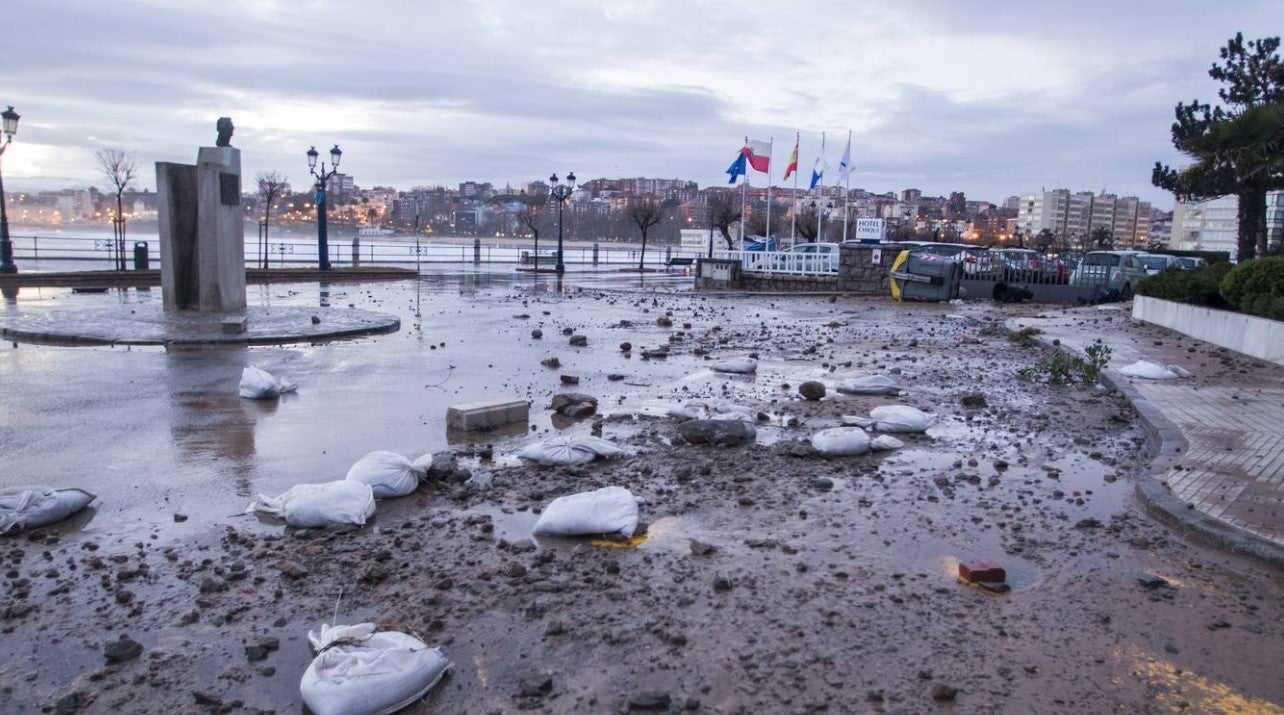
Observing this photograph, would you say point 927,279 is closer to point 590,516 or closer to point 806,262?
point 806,262

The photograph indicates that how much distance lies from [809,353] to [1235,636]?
32.1 feet

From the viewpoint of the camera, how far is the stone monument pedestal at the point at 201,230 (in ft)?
54.4

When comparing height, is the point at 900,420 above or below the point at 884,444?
above

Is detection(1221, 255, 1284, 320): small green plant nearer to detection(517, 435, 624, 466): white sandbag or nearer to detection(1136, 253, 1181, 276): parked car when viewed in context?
detection(517, 435, 624, 466): white sandbag

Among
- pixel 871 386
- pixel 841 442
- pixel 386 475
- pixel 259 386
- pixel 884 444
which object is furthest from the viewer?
pixel 871 386

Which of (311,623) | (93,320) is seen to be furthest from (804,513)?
(93,320)

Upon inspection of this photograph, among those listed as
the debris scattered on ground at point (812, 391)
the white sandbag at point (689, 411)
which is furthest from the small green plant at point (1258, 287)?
the white sandbag at point (689, 411)

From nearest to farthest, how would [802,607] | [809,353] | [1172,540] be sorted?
[802,607], [1172,540], [809,353]

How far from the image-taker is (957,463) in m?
7.12

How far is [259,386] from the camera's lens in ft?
30.9

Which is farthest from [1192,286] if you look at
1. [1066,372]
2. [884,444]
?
[884,444]

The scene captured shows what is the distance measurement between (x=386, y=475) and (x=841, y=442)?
3.81 m

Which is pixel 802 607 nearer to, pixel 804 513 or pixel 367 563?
pixel 804 513

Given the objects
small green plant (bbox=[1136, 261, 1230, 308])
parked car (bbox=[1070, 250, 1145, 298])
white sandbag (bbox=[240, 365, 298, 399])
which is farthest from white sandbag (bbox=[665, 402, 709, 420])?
parked car (bbox=[1070, 250, 1145, 298])
